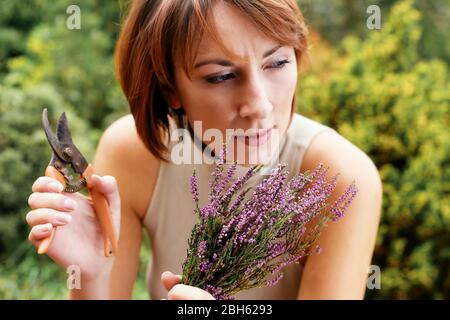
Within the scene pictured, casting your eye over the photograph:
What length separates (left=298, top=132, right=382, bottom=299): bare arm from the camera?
2152 millimetres

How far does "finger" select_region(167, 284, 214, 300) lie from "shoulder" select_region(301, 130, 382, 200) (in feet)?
2.91

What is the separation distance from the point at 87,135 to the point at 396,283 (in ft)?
6.98

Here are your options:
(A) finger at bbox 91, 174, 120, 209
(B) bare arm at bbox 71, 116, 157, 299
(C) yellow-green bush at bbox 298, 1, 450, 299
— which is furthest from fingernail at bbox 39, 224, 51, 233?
(C) yellow-green bush at bbox 298, 1, 450, 299

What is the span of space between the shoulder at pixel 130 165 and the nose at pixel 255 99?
2.56 ft

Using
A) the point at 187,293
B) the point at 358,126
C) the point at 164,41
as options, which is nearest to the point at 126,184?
the point at 164,41

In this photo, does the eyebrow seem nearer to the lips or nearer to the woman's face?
the woman's face

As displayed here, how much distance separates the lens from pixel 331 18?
5574 millimetres

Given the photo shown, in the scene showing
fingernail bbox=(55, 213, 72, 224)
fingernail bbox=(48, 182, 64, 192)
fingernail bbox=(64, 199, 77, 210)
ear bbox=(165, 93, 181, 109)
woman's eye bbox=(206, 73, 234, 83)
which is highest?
woman's eye bbox=(206, 73, 234, 83)

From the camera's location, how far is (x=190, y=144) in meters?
2.43

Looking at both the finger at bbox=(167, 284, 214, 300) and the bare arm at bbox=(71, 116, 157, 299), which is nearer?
the finger at bbox=(167, 284, 214, 300)

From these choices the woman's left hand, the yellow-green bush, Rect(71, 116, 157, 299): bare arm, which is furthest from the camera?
the yellow-green bush

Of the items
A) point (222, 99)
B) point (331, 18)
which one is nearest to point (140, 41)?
point (222, 99)

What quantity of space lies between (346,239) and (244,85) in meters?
0.70

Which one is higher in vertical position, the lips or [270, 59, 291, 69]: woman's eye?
A: [270, 59, 291, 69]: woman's eye
